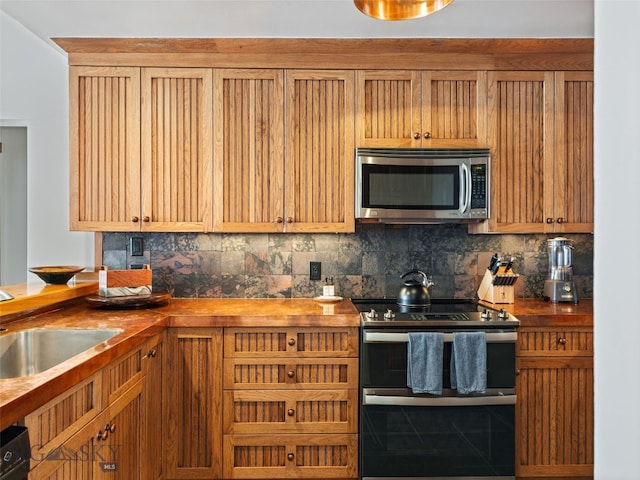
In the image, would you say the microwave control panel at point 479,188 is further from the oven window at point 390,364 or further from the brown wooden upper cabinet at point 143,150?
the brown wooden upper cabinet at point 143,150

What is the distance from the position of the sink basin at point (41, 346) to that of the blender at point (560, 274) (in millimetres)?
2453

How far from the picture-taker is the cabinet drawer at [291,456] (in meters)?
2.48

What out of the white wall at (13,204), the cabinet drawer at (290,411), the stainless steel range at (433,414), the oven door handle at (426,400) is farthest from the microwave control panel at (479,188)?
the white wall at (13,204)

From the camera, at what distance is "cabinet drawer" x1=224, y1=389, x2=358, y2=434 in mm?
2475

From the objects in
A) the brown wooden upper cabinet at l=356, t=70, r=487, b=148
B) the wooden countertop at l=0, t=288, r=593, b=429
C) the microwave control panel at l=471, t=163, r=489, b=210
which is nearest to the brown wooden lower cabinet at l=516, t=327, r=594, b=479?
the wooden countertop at l=0, t=288, r=593, b=429

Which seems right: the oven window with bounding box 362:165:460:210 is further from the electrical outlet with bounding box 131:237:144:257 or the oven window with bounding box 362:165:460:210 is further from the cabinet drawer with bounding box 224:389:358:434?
the electrical outlet with bounding box 131:237:144:257

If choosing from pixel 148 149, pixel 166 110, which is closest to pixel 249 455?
pixel 148 149

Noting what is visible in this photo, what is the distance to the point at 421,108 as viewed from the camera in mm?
2836

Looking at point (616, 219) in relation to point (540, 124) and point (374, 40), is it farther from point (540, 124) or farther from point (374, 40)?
point (540, 124)

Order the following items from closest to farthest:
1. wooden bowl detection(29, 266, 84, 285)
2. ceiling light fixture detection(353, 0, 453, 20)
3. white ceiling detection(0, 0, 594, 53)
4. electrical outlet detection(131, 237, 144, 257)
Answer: ceiling light fixture detection(353, 0, 453, 20) < white ceiling detection(0, 0, 594, 53) < wooden bowl detection(29, 266, 84, 285) < electrical outlet detection(131, 237, 144, 257)

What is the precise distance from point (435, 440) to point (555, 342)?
2.68 ft

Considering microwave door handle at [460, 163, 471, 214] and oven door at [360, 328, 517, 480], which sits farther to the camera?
microwave door handle at [460, 163, 471, 214]

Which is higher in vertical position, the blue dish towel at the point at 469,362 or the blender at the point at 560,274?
the blender at the point at 560,274

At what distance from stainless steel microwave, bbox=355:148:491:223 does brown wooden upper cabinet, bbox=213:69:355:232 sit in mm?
121
